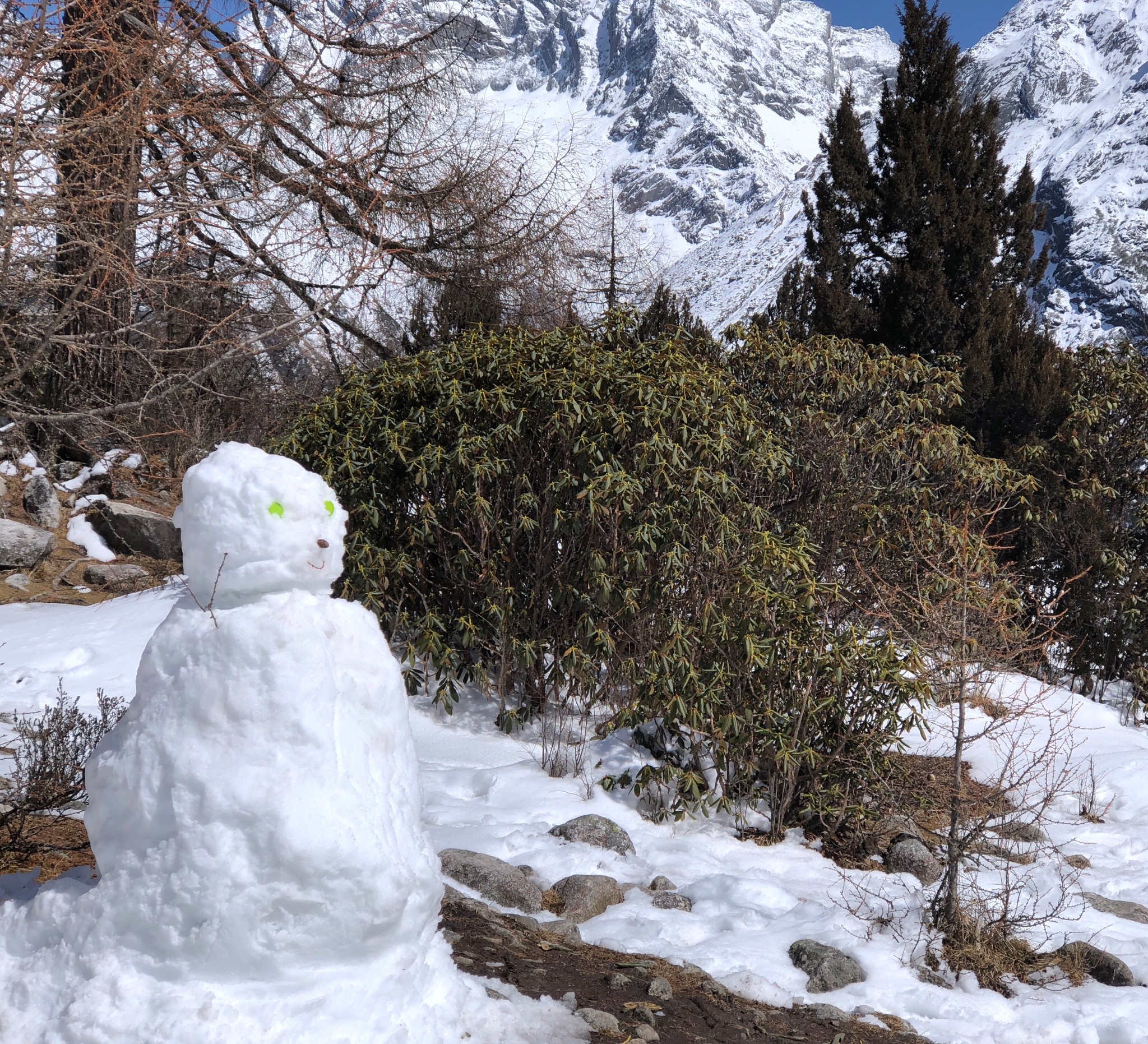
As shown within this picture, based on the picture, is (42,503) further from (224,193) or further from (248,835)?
(248,835)

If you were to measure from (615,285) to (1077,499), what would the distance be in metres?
6.52

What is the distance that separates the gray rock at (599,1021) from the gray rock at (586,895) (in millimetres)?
866

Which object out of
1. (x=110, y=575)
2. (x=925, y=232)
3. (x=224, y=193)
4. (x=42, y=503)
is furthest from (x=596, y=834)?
(x=925, y=232)

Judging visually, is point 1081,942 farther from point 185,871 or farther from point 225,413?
point 225,413

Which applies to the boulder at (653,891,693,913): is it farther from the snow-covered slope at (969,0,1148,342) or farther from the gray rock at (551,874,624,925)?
the snow-covered slope at (969,0,1148,342)

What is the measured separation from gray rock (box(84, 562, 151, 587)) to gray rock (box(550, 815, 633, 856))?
14.3 ft

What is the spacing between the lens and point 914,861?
182 inches

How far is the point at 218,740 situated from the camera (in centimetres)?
207

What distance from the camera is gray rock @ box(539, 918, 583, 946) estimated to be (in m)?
3.40

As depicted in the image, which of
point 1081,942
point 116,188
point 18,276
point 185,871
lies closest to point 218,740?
point 185,871

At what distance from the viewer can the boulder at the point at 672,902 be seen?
12.6 ft

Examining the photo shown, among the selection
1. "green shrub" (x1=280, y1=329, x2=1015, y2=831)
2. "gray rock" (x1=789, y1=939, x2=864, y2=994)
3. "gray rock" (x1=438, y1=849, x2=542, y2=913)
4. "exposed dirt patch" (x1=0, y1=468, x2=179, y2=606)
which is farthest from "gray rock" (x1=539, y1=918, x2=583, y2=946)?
"exposed dirt patch" (x1=0, y1=468, x2=179, y2=606)

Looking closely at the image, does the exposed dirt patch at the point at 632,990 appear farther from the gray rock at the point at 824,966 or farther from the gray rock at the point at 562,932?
the gray rock at the point at 824,966

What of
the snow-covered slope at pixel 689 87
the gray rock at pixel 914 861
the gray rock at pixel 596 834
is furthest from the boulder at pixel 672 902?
the snow-covered slope at pixel 689 87
